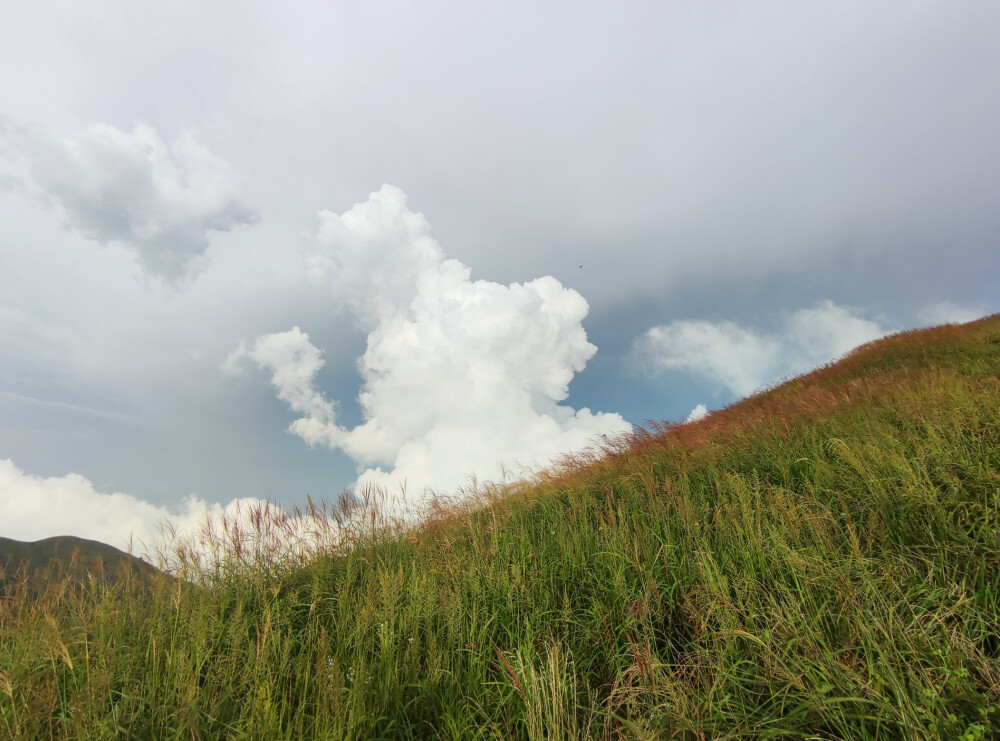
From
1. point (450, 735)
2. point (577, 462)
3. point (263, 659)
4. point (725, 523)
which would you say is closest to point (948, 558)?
point (725, 523)

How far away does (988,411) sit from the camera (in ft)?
19.2

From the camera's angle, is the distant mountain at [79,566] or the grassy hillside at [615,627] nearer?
the grassy hillside at [615,627]

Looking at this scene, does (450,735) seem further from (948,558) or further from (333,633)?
(948,558)

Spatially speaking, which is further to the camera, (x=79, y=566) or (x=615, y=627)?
(x=79, y=566)

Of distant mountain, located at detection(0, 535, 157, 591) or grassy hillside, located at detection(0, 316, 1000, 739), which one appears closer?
grassy hillside, located at detection(0, 316, 1000, 739)

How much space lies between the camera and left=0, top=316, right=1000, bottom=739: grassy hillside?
2.58 metres

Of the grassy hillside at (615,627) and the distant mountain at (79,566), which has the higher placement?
the distant mountain at (79,566)

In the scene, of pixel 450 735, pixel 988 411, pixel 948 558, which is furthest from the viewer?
pixel 988 411

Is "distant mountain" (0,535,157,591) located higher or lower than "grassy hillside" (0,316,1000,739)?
higher

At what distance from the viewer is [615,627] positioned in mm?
3721

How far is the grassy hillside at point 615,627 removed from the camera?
2.58 meters

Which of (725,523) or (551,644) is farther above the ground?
(725,523)

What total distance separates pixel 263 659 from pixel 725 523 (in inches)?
163

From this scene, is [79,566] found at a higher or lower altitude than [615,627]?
higher
